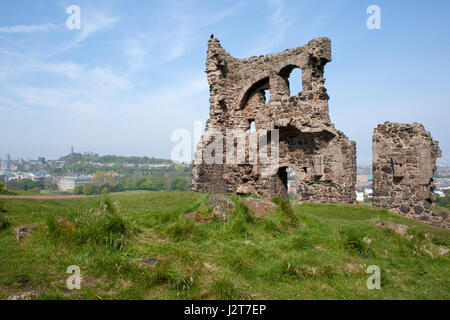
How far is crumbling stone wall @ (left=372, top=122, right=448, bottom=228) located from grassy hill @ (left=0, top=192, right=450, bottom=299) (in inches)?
185

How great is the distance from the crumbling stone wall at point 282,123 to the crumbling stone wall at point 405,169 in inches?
45.2

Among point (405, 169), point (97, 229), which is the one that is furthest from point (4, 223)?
point (405, 169)

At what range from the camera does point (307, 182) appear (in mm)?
14859

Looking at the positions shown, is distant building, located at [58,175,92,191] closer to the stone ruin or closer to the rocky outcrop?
the stone ruin

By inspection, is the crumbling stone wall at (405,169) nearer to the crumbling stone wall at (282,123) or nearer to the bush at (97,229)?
the crumbling stone wall at (282,123)

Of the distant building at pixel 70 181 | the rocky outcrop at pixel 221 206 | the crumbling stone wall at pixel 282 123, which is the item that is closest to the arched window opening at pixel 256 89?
the crumbling stone wall at pixel 282 123

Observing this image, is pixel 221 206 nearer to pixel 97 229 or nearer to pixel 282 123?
pixel 97 229

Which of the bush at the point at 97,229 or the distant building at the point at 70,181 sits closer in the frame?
the bush at the point at 97,229

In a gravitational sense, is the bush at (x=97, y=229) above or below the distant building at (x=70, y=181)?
above

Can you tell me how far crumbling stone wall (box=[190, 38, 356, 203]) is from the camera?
1399 centimetres

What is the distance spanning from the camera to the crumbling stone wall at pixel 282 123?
1399cm
